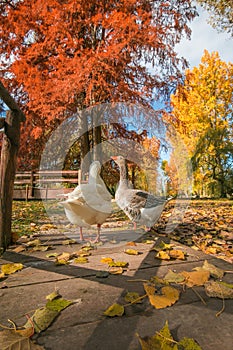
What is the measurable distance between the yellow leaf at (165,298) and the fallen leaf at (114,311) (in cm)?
16

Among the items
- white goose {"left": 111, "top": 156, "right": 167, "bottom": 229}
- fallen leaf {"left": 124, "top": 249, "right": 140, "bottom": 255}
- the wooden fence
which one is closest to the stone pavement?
fallen leaf {"left": 124, "top": 249, "right": 140, "bottom": 255}

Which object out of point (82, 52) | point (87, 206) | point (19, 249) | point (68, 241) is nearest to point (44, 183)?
point (82, 52)

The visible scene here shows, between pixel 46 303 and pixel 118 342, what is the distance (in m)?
0.43

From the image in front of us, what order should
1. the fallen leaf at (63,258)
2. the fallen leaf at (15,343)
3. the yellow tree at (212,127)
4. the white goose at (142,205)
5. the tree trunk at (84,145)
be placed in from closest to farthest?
the fallen leaf at (15,343) → the fallen leaf at (63,258) → the white goose at (142,205) → the tree trunk at (84,145) → the yellow tree at (212,127)

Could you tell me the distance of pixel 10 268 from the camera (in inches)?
63.6

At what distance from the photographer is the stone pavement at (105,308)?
2.80 feet

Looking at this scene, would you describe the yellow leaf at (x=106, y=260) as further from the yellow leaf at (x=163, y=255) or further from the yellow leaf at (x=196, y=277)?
the yellow leaf at (x=196, y=277)

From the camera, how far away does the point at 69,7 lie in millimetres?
6219

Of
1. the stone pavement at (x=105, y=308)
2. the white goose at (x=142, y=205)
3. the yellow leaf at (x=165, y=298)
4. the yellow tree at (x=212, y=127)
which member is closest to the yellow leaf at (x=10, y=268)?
the stone pavement at (x=105, y=308)

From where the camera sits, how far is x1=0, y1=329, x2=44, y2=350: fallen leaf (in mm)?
785

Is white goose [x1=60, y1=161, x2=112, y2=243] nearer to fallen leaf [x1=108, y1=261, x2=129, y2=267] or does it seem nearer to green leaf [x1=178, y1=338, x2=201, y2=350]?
fallen leaf [x1=108, y1=261, x2=129, y2=267]

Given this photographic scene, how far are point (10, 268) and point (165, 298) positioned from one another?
106 centimetres

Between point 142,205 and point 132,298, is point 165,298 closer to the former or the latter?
point 132,298

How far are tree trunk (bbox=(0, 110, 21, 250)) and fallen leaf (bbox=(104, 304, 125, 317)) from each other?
1451 millimetres
